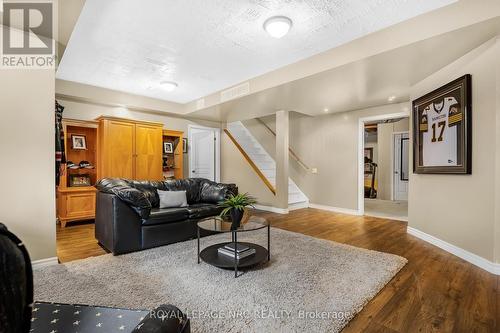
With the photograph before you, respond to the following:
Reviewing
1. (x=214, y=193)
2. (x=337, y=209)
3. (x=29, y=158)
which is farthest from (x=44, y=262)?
(x=337, y=209)

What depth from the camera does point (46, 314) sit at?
112 centimetres

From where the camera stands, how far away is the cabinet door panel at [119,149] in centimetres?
473

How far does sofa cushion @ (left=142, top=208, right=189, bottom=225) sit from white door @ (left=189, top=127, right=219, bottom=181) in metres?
3.13

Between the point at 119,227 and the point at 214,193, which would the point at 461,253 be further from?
the point at 119,227

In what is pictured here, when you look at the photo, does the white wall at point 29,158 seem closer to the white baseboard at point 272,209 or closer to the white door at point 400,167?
the white baseboard at point 272,209

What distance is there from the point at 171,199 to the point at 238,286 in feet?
6.50

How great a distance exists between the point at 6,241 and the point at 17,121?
8.80ft

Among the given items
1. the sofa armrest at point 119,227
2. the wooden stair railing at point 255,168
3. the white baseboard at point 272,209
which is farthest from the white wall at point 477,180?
the sofa armrest at point 119,227

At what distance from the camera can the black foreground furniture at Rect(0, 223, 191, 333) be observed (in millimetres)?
535

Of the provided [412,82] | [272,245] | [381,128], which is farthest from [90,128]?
[381,128]

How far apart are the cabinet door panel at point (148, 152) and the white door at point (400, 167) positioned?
681 cm

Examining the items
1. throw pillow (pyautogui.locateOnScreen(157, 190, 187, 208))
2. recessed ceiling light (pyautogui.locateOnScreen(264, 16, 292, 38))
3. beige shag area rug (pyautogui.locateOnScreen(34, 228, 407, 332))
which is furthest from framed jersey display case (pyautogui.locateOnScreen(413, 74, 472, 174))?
throw pillow (pyautogui.locateOnScreen(157, 190, 187, 208))

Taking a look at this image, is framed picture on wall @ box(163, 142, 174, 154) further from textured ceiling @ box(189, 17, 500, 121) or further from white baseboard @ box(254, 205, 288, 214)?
white baseboard @ box(254, 205, 288, 214)

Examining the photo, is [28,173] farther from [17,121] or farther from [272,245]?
[272,245]
